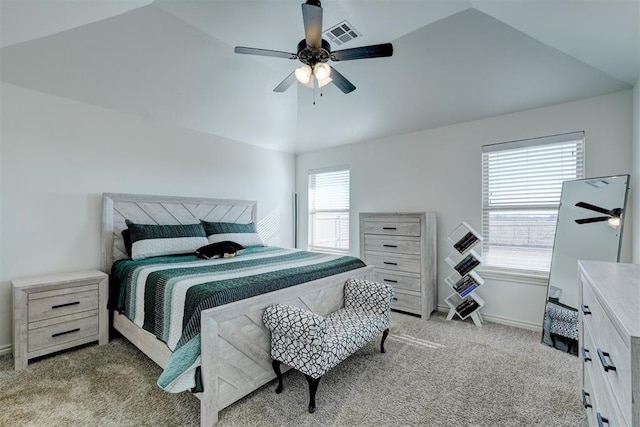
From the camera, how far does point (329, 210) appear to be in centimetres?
507

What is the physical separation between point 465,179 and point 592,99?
1.34 meters

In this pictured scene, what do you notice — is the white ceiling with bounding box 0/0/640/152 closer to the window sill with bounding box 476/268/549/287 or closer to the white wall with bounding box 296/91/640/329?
the white wall with bounding box 296/91/640/329

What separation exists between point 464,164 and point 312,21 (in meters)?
2.63

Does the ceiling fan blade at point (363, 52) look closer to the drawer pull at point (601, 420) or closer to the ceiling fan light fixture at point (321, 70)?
the ceiling fan light fixture at point (321, 70)

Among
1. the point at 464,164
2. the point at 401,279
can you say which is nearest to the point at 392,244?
the point at 401,279

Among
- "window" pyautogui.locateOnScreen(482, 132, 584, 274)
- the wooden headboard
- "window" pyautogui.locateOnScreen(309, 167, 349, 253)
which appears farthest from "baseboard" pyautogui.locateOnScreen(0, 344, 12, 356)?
"window" pyautogui.locateOnScreen(482, 132, 584, 274)

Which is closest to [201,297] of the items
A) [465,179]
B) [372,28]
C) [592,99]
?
Result: [372,28]

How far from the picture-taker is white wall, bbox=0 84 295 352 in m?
2.60

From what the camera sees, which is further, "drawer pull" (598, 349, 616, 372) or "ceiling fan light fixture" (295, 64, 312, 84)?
"ceiling fan light fixture" (295, 64, 312, 84)

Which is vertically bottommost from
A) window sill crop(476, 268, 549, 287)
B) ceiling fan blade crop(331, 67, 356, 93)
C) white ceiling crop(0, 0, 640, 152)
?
window sill crop(476, 268, 549, 287)

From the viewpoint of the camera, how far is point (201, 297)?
1.81m

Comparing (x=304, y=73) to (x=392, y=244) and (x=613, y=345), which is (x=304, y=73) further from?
(x=392, y=244)

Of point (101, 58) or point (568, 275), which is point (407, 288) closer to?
point (568, 275)

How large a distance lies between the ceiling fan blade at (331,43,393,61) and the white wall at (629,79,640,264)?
229 centimetres
